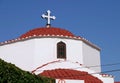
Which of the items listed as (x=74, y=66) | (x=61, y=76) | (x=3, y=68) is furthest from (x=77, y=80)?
(x=3, y=68)

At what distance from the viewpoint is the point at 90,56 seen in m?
24.5

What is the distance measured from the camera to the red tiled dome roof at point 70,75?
1948 centimetres

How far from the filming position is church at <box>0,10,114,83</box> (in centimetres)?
2150

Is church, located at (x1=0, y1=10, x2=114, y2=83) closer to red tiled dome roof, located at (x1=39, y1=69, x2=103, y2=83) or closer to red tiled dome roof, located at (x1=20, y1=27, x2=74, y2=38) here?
red tiled dome roof, located at (x1=20, y1=27, x2=74, y2=38)

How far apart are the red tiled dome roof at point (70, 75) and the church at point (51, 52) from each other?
336 millimetres

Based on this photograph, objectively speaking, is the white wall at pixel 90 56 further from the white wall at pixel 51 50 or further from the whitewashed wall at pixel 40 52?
the white wall at pixel 51 50

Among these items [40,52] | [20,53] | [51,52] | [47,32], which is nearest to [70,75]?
[51,52]

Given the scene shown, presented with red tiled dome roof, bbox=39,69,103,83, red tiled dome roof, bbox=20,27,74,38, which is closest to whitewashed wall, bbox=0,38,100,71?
red tiled dome roof, bbox=20,27,74,38

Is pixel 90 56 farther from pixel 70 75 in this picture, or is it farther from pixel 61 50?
pixel 70 75

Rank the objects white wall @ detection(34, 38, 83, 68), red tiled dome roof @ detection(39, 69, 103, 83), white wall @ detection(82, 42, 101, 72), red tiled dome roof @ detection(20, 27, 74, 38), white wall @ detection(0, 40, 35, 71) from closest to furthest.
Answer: red tiled dome roof @ detection(39, 69, 103, 83)
white wall @ detection(34, 38, 83, 68)
white wall @ detection(0, 40, 35, 71)
red tiled dome roof @ detection(20, 27, 74, 38)
white wall @ detection(82, 42, 101, 72)

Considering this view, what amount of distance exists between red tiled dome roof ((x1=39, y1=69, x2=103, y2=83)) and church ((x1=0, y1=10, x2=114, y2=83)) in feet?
1.10

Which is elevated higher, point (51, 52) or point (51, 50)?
point (51, 50)

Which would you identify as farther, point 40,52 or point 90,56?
point 90,56

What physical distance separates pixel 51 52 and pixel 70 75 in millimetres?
3556
